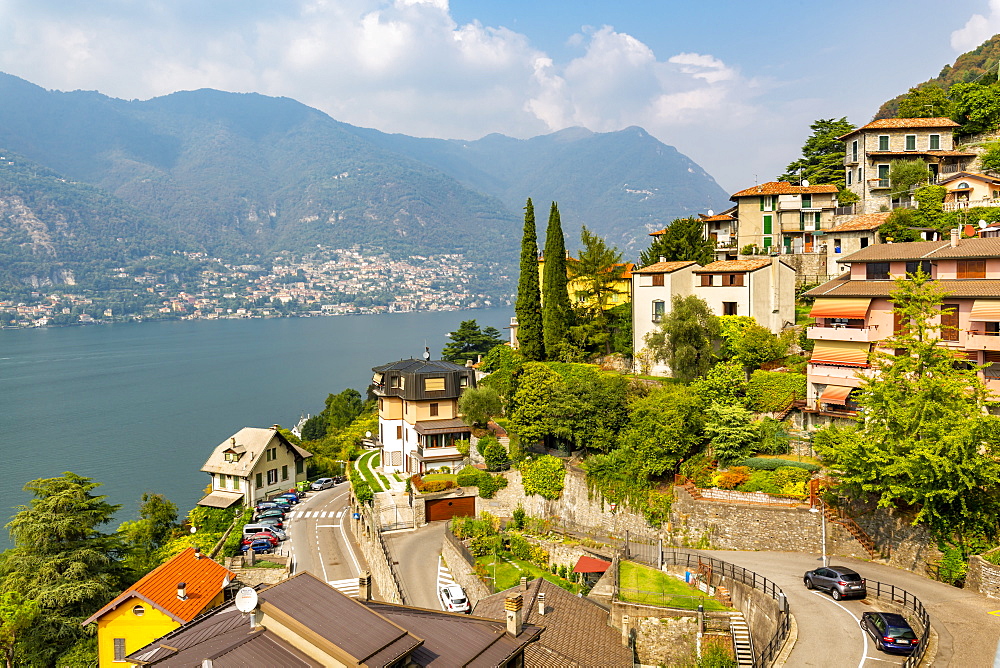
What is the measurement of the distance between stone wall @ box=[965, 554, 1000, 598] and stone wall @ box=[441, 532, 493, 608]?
51.2 ft

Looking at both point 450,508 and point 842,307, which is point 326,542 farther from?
point 842,307

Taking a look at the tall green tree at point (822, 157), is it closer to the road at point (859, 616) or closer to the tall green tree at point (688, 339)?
the tall green tree at point (688, 339)

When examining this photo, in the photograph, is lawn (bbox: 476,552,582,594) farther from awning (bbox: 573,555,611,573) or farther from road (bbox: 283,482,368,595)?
road (bbox: 283,482,368,595)

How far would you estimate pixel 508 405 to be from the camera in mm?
38656

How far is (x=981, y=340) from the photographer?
1068 inches

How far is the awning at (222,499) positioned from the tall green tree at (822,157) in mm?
47766

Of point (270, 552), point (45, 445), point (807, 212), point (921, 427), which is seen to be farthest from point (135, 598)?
point (45, 445)

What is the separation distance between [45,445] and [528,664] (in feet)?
279

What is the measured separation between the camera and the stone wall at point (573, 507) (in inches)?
1156

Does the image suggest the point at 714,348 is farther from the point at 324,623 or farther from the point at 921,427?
the point at 324,623

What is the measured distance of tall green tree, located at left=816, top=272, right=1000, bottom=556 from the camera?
67.6ft

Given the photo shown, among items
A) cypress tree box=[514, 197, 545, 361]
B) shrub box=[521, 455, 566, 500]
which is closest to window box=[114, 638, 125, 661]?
shrub box=[521, 455, 566, 500]

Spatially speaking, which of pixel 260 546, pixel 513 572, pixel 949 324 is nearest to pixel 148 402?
pixel 260 546

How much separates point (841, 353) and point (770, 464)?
766cm
